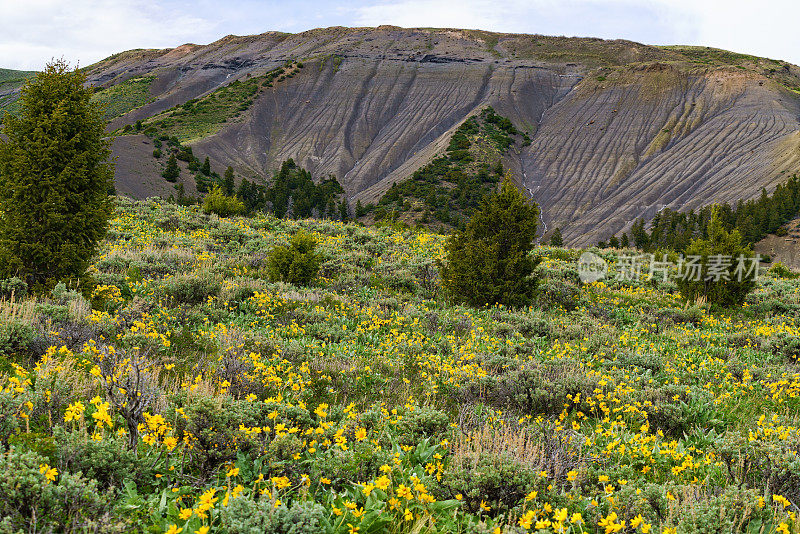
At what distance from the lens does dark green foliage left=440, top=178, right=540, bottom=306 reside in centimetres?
1071

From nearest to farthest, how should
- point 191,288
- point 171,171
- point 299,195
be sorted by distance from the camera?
point 191,288, point 171,171, point 299,195

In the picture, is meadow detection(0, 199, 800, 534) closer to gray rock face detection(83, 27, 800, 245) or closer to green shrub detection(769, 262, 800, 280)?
green shrub detection(769, 262, 800, 280)

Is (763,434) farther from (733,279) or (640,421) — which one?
(733,279)

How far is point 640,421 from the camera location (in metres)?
4.88

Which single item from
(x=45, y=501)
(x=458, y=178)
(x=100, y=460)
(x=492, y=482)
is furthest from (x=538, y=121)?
(x=45, y=501)

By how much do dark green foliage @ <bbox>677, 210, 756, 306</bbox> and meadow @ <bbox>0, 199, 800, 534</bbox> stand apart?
5.98 feet

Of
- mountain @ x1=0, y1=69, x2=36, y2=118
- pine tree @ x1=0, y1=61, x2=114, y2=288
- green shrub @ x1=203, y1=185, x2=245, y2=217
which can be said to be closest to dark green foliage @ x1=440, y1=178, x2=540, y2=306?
pine tree @ x1=0, y1=61, x2=114, y2=288

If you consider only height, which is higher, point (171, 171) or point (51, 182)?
point (171, 171)

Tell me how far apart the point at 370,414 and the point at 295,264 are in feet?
23.9

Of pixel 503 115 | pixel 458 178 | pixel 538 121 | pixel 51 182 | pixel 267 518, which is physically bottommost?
pixel 267 518

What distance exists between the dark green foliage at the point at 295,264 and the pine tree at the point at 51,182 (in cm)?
401

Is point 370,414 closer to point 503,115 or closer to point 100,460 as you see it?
point 100,460

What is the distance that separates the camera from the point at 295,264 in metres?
11.0

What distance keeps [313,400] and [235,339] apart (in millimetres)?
1826
